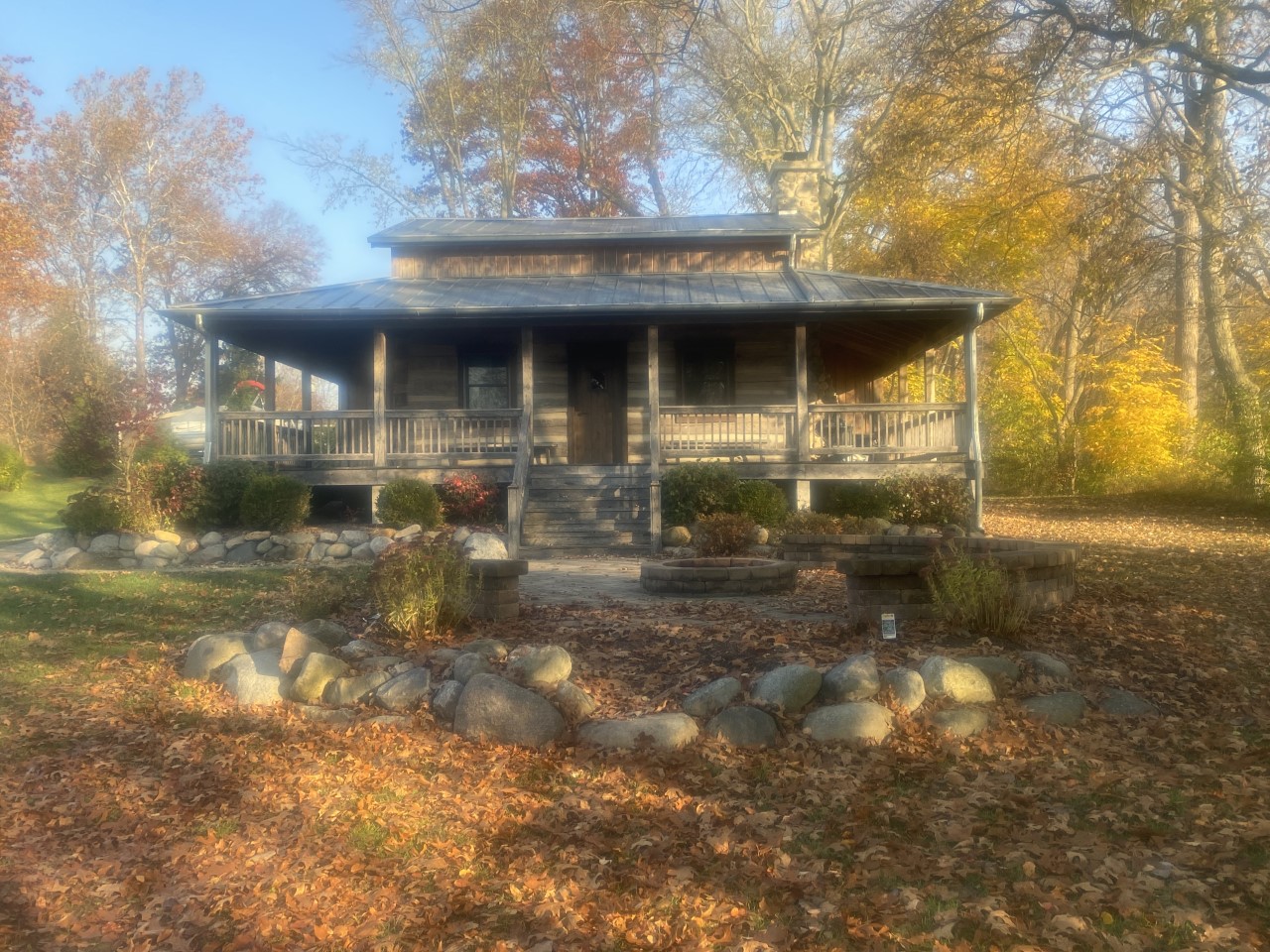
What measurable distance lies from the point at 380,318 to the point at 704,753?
13062mm

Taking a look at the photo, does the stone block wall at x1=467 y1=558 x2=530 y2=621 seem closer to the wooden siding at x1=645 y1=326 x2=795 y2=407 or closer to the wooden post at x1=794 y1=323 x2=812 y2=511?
the wooden post at x1=794 y1=323 x2=812 y2=511

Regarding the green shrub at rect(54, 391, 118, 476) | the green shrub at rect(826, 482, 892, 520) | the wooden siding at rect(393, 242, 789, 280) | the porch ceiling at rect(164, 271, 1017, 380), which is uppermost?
the wooden siding at rect(393, 242, 789, 280)

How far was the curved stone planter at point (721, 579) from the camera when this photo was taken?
10344mm

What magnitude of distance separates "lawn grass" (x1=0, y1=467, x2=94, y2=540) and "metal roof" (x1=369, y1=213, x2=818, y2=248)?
8253 millimetres

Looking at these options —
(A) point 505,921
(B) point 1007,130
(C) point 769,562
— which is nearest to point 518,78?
(B) point 1007,130

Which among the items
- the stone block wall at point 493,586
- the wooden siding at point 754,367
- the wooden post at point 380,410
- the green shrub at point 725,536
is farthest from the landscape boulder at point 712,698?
the wooden siding at point 754,367

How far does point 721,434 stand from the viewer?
1798 cm

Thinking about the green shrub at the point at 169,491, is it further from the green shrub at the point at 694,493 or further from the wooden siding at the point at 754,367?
the wooden siding at the point at 754,367

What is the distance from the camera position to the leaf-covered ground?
4.07 m

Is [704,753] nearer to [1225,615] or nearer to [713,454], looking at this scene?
[1225,615]

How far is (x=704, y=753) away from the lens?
592 cm

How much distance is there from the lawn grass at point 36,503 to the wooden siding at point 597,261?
309 inches

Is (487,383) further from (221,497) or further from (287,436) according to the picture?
(221,497)

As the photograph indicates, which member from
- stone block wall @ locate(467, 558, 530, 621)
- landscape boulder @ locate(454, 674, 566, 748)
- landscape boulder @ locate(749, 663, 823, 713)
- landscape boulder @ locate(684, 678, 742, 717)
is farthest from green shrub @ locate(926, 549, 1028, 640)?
stone block wall @ locate(467, 558, 530, 621)
